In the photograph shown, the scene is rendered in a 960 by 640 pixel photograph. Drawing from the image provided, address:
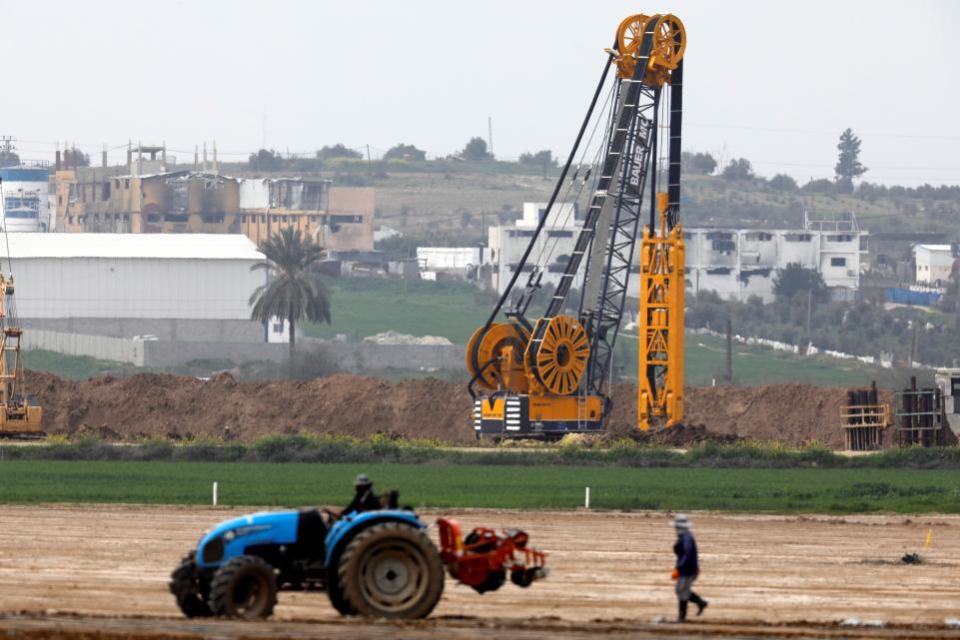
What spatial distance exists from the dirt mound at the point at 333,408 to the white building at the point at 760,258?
99968 millimetres

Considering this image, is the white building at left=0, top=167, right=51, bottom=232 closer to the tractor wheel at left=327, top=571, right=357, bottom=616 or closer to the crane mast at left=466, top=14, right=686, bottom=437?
the crane mast at left=466, top=14, right=686, bottom=437

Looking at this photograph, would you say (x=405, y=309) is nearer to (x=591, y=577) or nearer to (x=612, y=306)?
(x=612, y=306)

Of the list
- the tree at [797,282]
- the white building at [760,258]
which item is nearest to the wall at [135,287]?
the white building at [760,258]

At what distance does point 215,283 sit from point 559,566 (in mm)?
103354

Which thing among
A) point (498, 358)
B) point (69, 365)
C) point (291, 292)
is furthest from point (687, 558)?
point (69, 365)

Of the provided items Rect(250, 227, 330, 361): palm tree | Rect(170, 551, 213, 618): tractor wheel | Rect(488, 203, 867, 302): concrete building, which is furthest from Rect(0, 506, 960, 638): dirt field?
Rect(488, 203, 867, 302): concrete building

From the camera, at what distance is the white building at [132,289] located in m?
129

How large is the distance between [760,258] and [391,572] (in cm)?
17066

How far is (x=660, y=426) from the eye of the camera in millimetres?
67562

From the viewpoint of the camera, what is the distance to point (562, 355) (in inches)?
2662

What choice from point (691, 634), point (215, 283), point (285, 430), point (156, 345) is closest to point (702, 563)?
point (691, 634)

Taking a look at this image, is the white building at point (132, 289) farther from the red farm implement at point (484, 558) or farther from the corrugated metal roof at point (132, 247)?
the red farm implement at point (484, 558)

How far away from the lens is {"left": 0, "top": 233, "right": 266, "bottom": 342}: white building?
129000 mm

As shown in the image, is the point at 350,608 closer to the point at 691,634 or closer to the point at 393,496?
the point at 393,496
